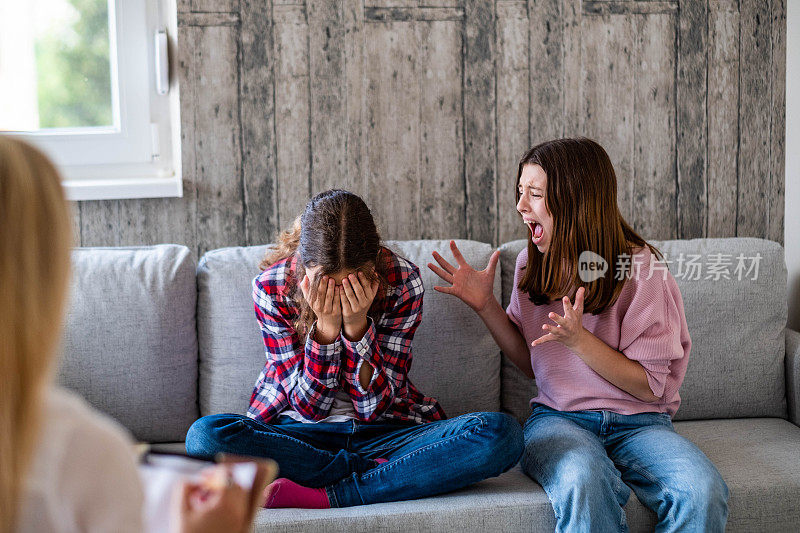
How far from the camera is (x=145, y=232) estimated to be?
7.37 feet

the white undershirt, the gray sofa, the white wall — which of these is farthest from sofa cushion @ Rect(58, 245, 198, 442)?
the white wall

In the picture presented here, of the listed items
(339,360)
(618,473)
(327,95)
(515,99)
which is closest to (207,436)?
(339,360)

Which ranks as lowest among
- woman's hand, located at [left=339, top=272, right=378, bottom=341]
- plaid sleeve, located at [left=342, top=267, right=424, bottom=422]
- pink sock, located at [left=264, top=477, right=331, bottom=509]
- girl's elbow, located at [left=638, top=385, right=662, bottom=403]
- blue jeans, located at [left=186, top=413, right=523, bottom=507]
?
pink sock, located at [left=264, top=477, right=331, bottom=509]

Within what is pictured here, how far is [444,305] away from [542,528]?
0.63 m

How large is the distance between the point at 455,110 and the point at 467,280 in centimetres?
59

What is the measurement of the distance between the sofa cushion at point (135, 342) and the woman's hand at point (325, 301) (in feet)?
1.46

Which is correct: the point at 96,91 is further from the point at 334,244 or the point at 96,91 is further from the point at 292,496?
the point at 292,496

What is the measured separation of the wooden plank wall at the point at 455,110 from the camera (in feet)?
7.24

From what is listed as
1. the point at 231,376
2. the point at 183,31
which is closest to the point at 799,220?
the point at 231,376

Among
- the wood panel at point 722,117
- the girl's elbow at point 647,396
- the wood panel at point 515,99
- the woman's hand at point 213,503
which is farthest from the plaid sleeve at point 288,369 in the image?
the wood panel at point 722,117

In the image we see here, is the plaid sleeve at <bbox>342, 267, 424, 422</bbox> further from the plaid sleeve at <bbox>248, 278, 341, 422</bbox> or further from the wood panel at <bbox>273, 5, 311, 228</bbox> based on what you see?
the wood panel at <bbox>273, 5, 311, 228</bbox>

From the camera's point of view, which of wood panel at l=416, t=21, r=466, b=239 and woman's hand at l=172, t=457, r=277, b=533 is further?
wood panel at l=416, t=21, r=466, b=239

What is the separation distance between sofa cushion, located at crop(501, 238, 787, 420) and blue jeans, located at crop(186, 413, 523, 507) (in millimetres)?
477

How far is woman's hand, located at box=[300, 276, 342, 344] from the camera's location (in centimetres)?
163
